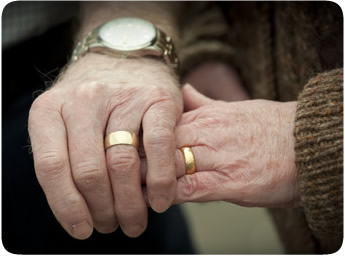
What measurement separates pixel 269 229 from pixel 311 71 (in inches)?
41.5

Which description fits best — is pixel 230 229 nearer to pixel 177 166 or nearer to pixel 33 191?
pixel 33 191

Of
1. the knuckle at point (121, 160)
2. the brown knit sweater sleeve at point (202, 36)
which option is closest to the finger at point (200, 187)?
the knuckle at point (121, 160)

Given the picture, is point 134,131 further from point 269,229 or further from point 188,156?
point 269,229

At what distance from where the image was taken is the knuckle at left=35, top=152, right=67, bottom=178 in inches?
25.7

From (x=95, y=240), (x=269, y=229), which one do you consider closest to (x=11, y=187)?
(x=95, y=240)

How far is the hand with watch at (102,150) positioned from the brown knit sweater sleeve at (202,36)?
51cm

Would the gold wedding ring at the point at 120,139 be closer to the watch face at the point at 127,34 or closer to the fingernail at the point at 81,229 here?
the fingernail at the point at 81,229

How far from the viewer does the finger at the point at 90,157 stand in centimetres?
65

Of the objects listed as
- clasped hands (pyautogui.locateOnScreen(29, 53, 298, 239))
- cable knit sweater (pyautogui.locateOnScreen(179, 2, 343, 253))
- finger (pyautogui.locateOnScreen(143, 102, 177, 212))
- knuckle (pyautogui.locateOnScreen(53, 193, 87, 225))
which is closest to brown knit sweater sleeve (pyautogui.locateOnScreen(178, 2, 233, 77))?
cable knit sweater (pyautogui.locateOnScreen(179, 2, 343, 253))

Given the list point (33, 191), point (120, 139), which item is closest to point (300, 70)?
point (120, 139)

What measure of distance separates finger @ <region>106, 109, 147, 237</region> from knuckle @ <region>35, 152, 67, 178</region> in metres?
0.08

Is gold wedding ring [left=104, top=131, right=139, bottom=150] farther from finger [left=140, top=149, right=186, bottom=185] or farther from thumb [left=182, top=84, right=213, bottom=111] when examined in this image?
thumb [left=182, top=84, right=213, bottom=111]

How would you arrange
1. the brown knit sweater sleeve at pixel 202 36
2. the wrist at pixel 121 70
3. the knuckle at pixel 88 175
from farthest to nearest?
the brown knit sweater sleeve at pixel 202 36
the wrist at pixel 121 70
the knuckle at pixel 88 175

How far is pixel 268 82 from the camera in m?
1.13
